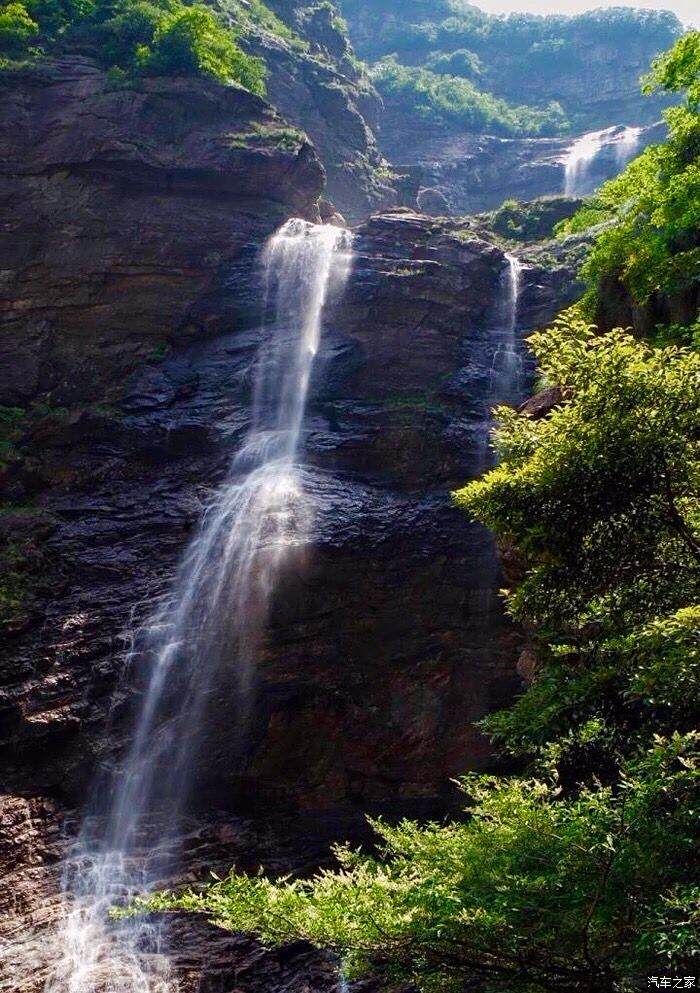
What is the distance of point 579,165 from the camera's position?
4791cm

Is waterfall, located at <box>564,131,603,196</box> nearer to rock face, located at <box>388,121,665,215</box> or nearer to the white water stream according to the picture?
the white water stream

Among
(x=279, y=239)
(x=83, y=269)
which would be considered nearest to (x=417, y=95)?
(x=279, y=239)

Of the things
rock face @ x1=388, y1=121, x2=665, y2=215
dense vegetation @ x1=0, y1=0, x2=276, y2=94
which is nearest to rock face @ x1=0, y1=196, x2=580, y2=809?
dense vegetation @ x1=0, y1=0, x2=276, y2=94

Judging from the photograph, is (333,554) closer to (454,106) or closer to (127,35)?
(127,35)

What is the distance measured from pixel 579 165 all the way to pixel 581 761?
4916 centimetres

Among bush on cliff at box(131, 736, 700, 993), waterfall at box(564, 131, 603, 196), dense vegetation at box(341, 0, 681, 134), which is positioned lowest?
bush on cliff at box(131, 736, 700, 993)

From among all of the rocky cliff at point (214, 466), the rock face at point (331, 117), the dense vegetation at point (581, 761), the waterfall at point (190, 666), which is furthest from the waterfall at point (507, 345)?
the rock face at point (331, 117)

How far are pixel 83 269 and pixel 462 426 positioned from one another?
1240 cm

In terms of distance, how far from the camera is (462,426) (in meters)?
20.6

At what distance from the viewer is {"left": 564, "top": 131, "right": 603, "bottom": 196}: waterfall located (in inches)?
1849

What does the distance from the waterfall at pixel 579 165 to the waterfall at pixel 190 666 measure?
3113 centimetres

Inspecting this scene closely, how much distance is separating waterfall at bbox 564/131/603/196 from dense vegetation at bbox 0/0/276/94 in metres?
25.3

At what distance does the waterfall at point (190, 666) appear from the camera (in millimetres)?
11547

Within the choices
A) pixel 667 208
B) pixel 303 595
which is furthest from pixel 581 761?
pixel 303 595
